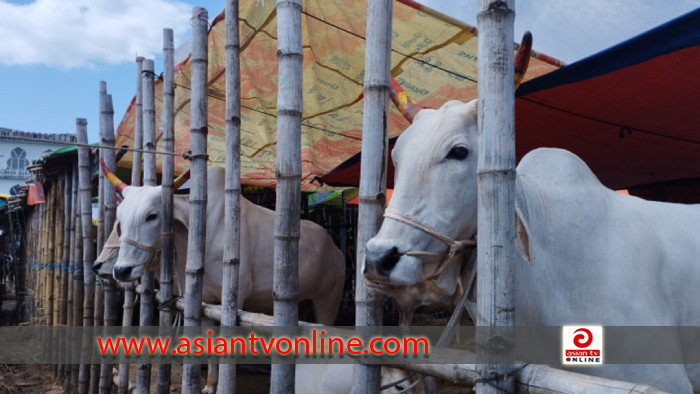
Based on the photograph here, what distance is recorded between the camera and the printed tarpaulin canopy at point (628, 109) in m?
3.10

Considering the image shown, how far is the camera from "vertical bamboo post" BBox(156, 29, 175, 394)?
4.27m

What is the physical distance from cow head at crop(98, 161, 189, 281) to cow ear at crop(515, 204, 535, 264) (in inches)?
131

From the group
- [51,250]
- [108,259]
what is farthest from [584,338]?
[51,250]

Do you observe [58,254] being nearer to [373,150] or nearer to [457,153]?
[373,150]

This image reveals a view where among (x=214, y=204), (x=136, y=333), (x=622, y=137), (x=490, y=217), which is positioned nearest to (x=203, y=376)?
(x=136, y=333)

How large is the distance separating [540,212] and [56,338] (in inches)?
282

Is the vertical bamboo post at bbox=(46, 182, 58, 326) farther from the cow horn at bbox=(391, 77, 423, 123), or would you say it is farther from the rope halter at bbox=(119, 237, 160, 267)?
the cow horn at bbox=(391, 77, 423, 123)

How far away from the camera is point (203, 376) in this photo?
22.7ft

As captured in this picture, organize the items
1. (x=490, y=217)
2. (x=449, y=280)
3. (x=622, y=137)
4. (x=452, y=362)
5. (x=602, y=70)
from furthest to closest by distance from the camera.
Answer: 1. (x=622, y=137)
2. (x=602, y=70)
3. (x=449, y=280)
4. (x=452, y=362)
5. (x=490, y=217)

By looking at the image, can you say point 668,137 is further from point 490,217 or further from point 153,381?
point 153,381

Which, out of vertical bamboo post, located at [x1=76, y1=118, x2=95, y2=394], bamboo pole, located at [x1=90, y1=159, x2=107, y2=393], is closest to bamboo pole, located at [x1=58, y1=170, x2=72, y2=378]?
vertical bamboo post, located at [x1=76, y1=118, x2=95, y2=394]

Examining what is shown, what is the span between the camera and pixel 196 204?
3.85m

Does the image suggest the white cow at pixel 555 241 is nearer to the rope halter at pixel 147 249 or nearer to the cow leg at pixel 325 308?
the rope halter at pixel 147 249

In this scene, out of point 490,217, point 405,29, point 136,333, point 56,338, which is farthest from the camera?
point 56,338
